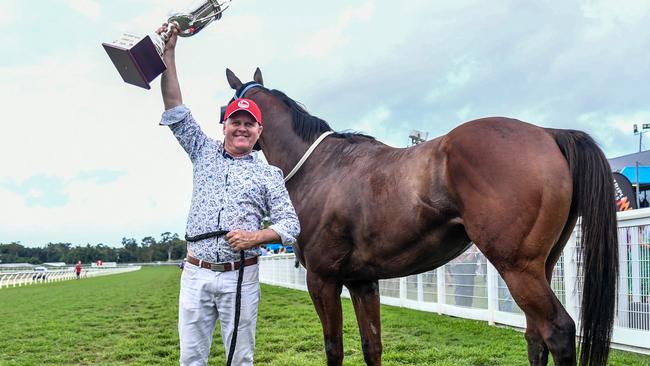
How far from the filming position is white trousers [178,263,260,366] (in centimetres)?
259

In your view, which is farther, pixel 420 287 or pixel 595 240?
pixel 420 287

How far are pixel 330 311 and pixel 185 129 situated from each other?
1.51 m

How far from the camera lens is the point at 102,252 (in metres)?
122

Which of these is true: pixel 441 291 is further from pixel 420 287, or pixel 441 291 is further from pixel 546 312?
pixel 546 312

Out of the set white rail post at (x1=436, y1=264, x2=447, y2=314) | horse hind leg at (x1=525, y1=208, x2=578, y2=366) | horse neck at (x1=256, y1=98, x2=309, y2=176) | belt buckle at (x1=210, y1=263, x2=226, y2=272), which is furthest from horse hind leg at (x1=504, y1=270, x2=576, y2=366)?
white rail post at (x1=436, y1=264, x2=447, y2=314)

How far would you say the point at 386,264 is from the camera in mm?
3334

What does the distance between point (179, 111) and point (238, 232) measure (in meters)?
0.73

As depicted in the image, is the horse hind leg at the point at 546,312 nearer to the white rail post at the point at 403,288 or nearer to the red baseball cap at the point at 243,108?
the red baseball cap at the point at 243,108

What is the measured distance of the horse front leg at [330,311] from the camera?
3473 millimetres

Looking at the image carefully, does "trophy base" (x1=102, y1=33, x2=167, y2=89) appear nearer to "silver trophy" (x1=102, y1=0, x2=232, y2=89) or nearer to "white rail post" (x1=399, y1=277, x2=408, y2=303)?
"silver trophy" (x1=102, y1=0, x2=232, y2=89)

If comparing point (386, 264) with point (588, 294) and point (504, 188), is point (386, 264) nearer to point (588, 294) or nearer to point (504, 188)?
point (504, 188)

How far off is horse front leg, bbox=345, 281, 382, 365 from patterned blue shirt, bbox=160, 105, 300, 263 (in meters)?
1.18

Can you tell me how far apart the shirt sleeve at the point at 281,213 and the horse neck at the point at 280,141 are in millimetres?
1244

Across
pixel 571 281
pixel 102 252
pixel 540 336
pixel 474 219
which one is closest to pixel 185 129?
pixel 474 219
